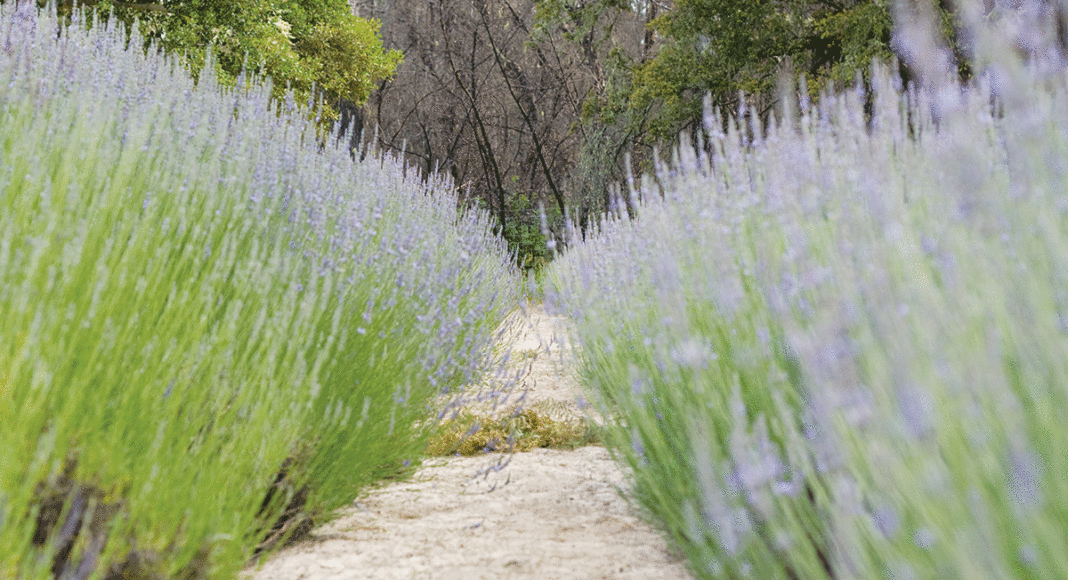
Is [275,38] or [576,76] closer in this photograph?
[275,38]

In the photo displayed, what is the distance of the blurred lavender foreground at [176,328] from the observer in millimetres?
1691

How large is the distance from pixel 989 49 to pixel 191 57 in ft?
26.5

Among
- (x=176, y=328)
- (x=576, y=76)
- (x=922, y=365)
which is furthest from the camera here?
(x=576, y=76)

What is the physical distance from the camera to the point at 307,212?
123 inches

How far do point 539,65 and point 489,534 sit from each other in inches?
570

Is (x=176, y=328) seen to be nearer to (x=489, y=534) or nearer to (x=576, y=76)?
(x=489, y=534)

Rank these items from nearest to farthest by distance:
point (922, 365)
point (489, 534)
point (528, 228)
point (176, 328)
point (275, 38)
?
point (922, 365)
point (176, 328)
point (489, 534)
point (275, 38)
point (528, 228)

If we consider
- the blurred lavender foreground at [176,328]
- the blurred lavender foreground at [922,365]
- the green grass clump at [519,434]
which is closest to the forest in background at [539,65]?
the blurred lavender foreground at [176,328]

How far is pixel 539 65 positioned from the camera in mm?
16156

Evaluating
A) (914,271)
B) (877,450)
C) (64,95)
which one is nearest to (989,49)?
(914,271)

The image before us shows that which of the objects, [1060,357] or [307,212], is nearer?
[1060,357]

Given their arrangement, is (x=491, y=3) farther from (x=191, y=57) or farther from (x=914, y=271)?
(x=914, y=271)

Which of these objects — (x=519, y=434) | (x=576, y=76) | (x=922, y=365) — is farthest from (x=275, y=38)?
(x=576, y=76)

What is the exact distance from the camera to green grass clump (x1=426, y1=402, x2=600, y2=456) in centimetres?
388
